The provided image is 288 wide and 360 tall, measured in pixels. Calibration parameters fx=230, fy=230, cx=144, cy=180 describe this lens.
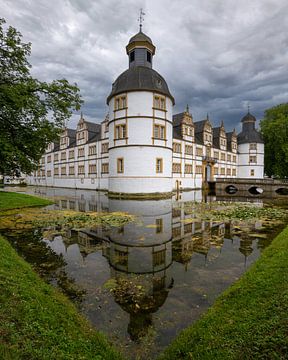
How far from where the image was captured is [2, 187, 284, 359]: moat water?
3707mm

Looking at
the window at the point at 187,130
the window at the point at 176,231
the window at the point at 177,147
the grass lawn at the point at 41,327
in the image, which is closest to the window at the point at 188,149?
the window at the point at 177,147

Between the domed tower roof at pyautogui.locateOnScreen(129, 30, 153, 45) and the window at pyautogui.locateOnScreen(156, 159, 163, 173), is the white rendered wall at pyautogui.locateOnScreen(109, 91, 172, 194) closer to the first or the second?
the window at pyautogui.locateOnScreen(156, 159, 163, 173)

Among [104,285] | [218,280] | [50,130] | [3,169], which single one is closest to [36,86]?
[50,130]

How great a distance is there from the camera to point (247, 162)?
5053 cm

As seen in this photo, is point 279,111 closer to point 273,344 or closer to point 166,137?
point 166,137

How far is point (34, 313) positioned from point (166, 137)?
79.2 feet

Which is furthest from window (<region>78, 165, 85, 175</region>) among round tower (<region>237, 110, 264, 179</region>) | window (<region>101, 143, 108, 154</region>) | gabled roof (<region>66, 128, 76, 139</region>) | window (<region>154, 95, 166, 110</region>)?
round tower (<region>237, 110, 264, 179</region>)

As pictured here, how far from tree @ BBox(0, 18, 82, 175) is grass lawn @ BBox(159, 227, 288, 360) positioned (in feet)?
40.1

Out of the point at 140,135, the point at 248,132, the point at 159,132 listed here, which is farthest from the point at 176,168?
the point at 248,132

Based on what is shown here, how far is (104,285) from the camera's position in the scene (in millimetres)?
4973

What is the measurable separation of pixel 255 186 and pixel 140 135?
21694 mm

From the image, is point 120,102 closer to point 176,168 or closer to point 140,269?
point 176,168

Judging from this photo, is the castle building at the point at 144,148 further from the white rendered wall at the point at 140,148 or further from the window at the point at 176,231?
the window at the point at 176,231

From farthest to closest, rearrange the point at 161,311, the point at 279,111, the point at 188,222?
1. the point at 279,111
2. the point at 188,222
3. the point at 161,311
